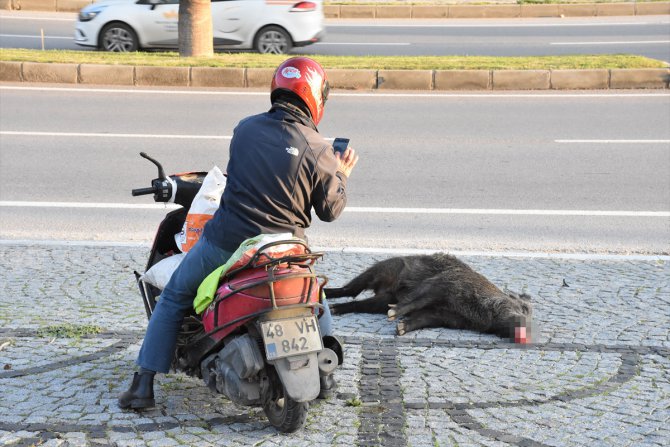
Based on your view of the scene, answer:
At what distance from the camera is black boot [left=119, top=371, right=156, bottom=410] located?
447 centimetres

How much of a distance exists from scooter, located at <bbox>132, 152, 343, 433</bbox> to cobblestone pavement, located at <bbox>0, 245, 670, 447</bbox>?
22 cm

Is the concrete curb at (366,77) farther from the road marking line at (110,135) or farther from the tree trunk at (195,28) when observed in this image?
the road marking line at (110,135)

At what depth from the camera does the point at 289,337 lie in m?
4.11

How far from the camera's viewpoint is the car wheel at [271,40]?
17.9 metres

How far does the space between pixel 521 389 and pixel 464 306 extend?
1067mm

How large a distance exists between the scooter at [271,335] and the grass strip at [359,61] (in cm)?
1124

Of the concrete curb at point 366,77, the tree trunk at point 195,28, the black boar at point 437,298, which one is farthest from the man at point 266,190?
the tree trunk at point 195,28

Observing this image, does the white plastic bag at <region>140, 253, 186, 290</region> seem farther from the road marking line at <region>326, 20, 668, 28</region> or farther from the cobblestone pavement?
the road marking line at <region>326, 20, 668, 28</region>

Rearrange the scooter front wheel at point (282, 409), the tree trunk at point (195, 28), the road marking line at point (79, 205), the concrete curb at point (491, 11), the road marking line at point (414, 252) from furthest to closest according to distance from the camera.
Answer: the concrete curb at point (491, 11) → the tree trunk at point (195, 28) → the road marking line at point (79, 205) → the road marking line at point (414, 252) → the scooter front wheel at point (282, 409)

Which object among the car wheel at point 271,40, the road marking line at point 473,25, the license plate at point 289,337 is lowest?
the license plate at point 289,337

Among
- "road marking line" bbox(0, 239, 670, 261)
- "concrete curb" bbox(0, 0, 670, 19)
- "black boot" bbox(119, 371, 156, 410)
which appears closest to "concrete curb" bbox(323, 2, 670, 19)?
"concrete curb" bbox(0, 0, 670, 19)

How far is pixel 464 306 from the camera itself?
19.3 feet

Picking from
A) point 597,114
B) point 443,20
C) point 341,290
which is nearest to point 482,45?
point 443,20

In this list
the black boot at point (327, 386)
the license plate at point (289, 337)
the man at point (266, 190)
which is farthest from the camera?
the black boot at point (327, 386)
